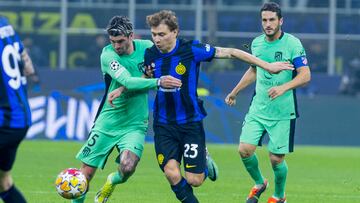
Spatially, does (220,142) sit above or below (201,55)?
below

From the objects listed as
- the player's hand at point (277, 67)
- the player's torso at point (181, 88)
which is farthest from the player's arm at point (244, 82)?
the player's hand at point (277, 67)

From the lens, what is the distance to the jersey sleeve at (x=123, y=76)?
1141 cm

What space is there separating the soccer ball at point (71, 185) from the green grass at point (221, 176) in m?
1.51

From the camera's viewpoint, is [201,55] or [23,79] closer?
[23,79]

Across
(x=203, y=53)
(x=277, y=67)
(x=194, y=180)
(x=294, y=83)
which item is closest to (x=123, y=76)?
(x=203, y=53)

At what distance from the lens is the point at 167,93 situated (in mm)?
11547

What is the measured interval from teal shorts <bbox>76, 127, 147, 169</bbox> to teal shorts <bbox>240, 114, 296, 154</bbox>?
159cm

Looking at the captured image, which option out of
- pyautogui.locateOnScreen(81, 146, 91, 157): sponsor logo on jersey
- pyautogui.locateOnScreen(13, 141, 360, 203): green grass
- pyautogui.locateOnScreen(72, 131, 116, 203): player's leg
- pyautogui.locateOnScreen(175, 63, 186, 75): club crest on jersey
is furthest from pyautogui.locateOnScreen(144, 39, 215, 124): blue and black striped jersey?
pyautogui.locateOnScreen(13, 141, 360, 203): green grass

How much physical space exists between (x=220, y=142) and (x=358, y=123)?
339 centimetres

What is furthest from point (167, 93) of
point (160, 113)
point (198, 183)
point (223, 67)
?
point (223, 67)

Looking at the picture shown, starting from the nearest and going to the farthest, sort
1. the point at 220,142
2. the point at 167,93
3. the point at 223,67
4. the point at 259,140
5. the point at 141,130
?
the point at 167,93 → the point at 141,130 → the point at 259,140 → the point at 220,142 → the point at 223,67

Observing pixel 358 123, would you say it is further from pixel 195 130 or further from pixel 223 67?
pixel 195 130

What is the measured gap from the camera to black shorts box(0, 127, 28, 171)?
377 inches

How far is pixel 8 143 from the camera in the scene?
9609 millimetres
